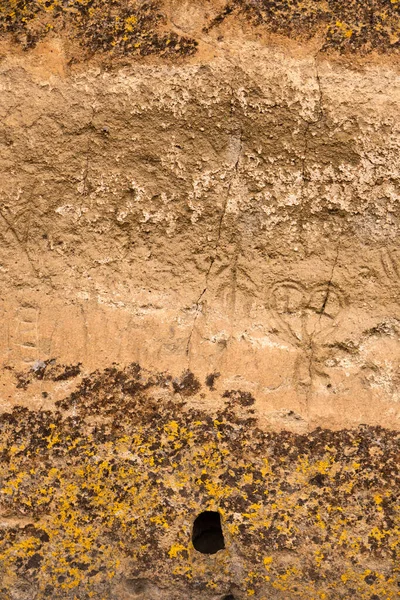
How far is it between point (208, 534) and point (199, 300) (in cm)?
109

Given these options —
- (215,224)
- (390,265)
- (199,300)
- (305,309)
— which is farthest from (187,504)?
(390,265)

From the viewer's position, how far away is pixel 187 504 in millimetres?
2904

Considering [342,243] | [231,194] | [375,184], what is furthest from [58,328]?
[375,184]

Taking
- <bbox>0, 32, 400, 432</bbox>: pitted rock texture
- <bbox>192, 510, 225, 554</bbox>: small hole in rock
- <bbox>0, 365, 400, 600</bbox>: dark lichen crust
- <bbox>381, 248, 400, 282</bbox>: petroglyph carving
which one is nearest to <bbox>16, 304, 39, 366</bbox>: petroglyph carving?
<bbox>0, 32, 400, 432</bbox>: pitted rock texture

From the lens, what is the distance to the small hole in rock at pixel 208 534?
3037 millimetres

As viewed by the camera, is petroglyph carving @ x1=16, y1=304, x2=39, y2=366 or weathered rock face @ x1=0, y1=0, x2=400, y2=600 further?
petroglyph carving @ x1=16, y1=304, x2=39, y2=366

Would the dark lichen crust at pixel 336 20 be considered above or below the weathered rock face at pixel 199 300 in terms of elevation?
above

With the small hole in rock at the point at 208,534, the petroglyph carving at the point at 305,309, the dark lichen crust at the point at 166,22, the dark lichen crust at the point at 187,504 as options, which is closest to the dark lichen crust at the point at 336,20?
the dark lichen crust at the point at 166,22

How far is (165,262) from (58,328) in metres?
0.56

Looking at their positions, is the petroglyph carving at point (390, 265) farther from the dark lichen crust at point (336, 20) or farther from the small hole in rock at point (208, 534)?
the small hole in rock at point (208, 534)

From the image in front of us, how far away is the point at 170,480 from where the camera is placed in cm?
291

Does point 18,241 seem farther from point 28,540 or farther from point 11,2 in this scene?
point 28,540

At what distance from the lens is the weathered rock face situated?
2.87m

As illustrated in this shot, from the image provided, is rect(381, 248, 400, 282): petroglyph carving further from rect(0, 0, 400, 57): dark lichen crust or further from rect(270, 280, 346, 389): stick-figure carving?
rect(0, 0, 400, 57): dark lichen crust
